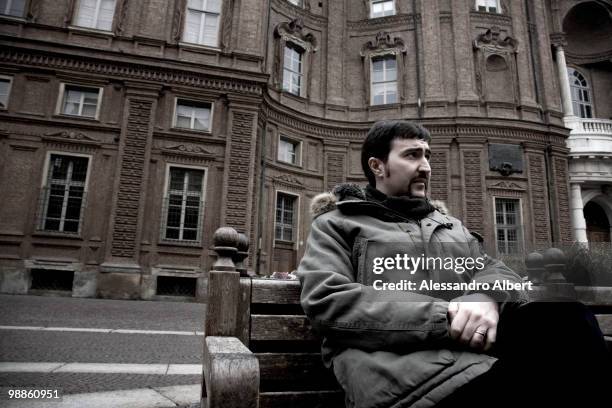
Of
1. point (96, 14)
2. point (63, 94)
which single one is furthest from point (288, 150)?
point (96, 14)

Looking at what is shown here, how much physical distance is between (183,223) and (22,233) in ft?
16.1

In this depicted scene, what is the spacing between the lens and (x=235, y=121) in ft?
46.6

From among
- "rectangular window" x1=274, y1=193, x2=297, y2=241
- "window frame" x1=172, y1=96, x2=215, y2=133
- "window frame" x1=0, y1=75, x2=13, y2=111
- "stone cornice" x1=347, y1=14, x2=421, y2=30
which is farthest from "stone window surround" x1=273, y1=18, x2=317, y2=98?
"window frame" x1=0, y1=75, x2=13, y2=111

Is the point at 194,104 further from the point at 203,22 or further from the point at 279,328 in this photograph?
the point at 279,328

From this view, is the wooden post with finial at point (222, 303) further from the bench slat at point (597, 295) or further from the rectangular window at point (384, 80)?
the rectangular window at point (384, 80)

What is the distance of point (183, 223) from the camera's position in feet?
43.7

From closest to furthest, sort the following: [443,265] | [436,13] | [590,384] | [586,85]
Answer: [590,384] < [443,265] < [436,13] < [586,85]

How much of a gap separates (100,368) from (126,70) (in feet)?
40.8

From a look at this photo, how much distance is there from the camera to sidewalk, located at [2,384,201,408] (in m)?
2.65

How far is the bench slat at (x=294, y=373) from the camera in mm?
1854

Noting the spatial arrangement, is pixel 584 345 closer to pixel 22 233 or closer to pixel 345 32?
pixel 22 233

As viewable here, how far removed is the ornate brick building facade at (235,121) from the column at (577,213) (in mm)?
856

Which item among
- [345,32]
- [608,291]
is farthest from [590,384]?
[345,32]

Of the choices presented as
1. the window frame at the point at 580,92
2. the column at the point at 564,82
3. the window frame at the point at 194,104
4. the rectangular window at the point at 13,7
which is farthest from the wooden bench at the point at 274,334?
the window frame at the point at 580,92
